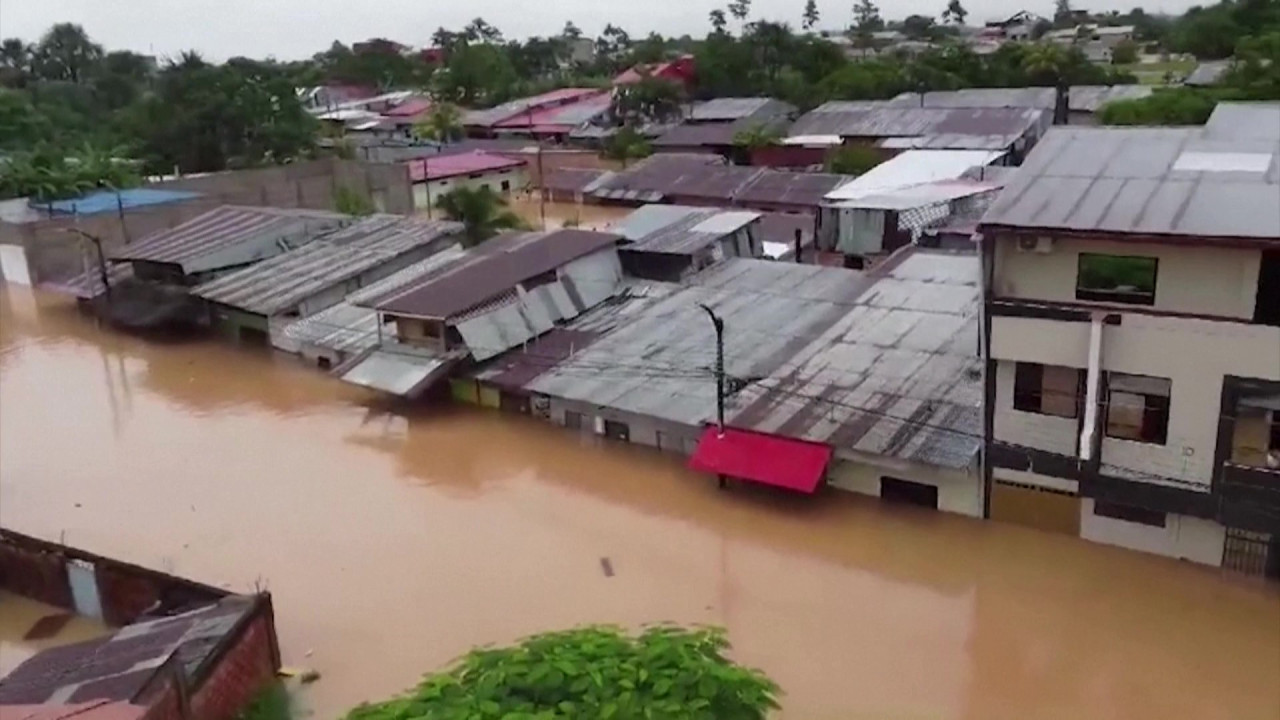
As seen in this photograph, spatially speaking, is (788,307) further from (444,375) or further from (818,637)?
(818,637)

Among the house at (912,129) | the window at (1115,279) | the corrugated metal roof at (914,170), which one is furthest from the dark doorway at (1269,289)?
the house at (912,129)

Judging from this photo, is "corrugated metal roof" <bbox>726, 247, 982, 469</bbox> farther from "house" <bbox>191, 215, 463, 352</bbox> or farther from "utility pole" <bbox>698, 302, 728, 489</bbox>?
"house" <bbox>191, 215, 463, 352</bbox>

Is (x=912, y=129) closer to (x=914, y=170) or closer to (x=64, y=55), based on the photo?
(x=914, y=170)

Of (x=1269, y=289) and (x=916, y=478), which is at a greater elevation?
(x=1269, y=289)

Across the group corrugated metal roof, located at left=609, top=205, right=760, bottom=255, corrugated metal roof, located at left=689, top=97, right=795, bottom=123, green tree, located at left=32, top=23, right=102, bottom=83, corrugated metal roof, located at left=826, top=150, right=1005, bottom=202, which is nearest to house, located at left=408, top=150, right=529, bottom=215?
corrugated metal roof, located at left=689, top=97, right=795, bottom=123

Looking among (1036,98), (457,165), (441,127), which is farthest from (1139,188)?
(441,127)

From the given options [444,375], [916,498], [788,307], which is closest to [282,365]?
[444,375]
